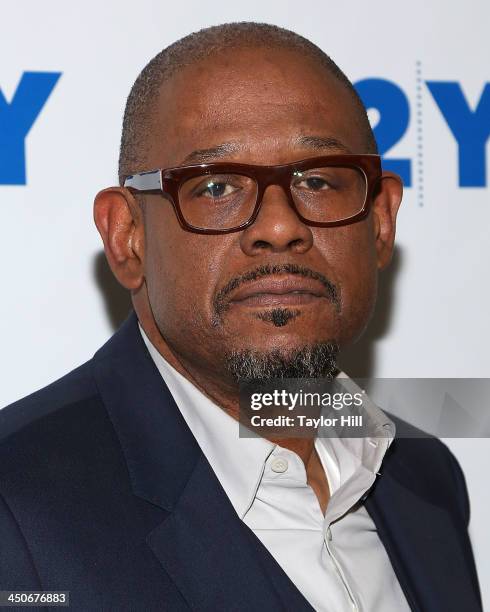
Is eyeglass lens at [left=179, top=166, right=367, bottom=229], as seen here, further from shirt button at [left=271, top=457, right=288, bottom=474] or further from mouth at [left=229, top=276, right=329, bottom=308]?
shirt button at [left=271, top=457, right=288, bottom=474]

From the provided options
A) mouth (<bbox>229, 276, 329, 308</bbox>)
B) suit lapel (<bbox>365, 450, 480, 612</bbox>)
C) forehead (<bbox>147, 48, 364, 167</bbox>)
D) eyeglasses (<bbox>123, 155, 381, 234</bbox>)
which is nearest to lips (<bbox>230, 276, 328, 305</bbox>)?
A: mouth (<bbox>229, 276, 329, 308</bbox>)

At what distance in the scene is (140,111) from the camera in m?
1.79

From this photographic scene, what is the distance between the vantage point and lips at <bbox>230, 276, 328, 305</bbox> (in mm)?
1557

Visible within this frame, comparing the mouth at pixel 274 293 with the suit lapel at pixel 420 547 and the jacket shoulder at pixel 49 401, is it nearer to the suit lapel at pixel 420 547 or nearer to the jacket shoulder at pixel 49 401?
the jacket shoulder at pixel 49 401

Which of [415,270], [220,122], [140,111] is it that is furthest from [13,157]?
[415,270]

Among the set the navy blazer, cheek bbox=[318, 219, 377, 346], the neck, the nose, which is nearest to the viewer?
the navy blazer

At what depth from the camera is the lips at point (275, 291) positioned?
1.56 m

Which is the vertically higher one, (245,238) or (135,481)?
(245,238)

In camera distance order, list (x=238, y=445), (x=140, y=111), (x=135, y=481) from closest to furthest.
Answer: (x=135, y=481)
(x=238, y=445)
(x=140, y=111)

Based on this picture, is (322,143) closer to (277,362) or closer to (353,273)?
(353,273)

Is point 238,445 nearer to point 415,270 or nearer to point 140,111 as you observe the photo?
point 140,111

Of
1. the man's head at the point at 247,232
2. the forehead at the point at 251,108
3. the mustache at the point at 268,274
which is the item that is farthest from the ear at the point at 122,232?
the mustache at the point at 268,274

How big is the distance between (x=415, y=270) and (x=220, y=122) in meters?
0.87

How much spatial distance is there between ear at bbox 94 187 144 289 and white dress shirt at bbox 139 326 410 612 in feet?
0.46
